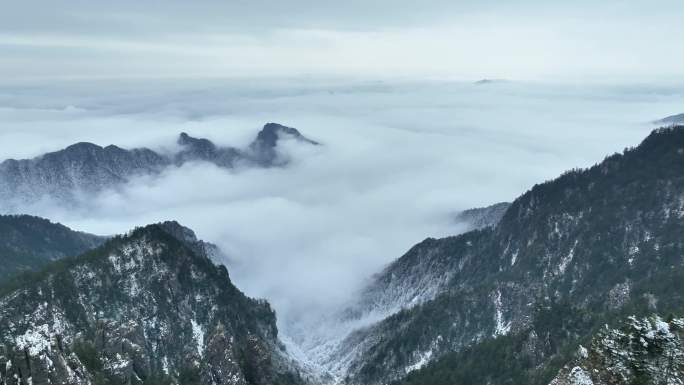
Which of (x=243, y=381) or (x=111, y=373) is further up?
(x=111, y=373)

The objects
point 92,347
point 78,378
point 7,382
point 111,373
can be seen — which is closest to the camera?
point 7,382

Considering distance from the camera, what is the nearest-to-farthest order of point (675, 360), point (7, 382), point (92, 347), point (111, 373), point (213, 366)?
point (675, 360) → point (7, 382) → point (111, 373) → point (92, 347) → point (213, 366)

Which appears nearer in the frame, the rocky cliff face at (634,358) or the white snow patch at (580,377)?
the rocky cliff face at (634,358)

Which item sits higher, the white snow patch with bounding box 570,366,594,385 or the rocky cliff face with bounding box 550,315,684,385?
the rocky cliff face with bounding box 550,315,684,385

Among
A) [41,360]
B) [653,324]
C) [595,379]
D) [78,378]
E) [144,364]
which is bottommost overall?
[144,364]

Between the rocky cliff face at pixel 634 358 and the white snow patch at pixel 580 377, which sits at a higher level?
Answer: the rocky cliff face at pixel 634 358

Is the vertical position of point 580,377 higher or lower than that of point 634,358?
lower

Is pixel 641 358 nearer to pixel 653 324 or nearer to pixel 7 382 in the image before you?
pixel 653 324

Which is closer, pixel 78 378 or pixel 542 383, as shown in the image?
pixel 78 378

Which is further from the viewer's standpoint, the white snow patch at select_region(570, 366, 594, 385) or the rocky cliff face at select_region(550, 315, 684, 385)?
the white snow patch at select_region(570, 366, 594, 385)

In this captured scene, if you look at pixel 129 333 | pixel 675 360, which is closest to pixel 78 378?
pixel 129 333
